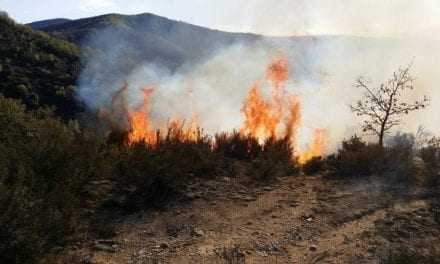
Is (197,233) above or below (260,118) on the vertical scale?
below

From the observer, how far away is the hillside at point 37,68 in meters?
34.7

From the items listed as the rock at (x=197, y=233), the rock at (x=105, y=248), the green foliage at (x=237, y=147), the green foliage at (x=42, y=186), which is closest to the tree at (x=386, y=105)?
the green foliage at (x=237, y=147)

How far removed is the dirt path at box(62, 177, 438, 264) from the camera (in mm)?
6684

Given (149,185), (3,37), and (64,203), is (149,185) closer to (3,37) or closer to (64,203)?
(64,203)

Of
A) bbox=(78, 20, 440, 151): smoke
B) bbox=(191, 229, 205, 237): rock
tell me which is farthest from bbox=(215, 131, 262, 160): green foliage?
bbox=(78, 20, 440, 151): smoke

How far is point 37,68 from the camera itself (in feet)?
131

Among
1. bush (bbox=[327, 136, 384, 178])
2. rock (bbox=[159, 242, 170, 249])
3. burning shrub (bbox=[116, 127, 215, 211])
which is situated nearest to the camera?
rock (bbox=[159, 242, 170, 249])

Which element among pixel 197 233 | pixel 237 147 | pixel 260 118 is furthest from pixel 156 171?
pixel 260 118

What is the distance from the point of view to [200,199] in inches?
337

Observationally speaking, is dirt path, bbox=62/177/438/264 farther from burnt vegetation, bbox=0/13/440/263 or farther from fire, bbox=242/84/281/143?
fire, bbox=242/84/281/143

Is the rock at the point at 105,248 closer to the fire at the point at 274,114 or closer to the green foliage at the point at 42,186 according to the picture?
the green foliage at the point at 42,186

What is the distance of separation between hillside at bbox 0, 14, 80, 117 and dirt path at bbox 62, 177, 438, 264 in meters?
26.8

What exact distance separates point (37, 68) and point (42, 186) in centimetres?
3533

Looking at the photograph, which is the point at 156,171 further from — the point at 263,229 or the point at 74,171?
the point at 263,229
